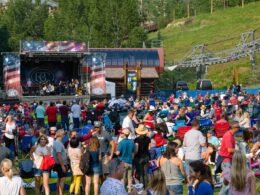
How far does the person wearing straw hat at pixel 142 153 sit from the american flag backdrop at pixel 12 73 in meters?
30.3

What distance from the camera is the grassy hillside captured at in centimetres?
7439

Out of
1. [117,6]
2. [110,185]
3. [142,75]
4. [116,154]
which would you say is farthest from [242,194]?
[117,6]

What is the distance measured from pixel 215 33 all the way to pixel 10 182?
83.8m

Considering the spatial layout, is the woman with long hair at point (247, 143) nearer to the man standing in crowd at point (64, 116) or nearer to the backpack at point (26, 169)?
the backpack at point (26, 169)

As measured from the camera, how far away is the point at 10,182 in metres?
8.67

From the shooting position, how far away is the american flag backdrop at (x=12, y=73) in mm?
43062

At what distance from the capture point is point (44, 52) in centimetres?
4278

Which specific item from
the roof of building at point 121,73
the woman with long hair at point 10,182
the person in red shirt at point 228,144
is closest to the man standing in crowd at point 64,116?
the person in red shirt at point 228,144

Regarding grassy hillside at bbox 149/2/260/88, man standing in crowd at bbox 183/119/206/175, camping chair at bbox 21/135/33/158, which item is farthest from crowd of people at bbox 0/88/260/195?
grassy hillside at bbox 149/2/260/88

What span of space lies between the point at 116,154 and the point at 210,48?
225 ft

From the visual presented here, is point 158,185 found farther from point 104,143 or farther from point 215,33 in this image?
point 215,33

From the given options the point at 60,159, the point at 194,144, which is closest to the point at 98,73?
the point at 60,159

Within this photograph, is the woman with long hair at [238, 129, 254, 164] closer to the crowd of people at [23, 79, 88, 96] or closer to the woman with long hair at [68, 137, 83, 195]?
the woman with long hair at [68, 137, 83, 195]

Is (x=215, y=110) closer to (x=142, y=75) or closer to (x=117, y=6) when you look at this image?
(x=142, y=75)
